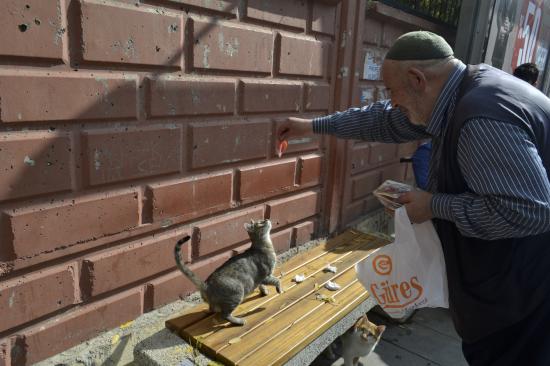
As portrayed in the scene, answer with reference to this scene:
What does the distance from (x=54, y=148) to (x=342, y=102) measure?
2.72 meters

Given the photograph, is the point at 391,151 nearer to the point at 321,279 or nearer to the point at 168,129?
the point at 321,279

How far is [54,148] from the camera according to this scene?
84.5 inches

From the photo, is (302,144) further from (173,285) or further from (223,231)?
(173,285)

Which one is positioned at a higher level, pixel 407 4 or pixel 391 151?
pixel 407 4

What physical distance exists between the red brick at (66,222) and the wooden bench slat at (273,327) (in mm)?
935

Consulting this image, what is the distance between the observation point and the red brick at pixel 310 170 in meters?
3.91

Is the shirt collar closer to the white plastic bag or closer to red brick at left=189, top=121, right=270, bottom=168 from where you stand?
the white plastic bag

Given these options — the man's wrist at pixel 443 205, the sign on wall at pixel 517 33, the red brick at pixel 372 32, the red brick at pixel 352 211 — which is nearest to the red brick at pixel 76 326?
the man's wrist at pixel 443 205

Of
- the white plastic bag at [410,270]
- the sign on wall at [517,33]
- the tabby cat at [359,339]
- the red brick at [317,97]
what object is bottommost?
the tabby cat at [359,339]

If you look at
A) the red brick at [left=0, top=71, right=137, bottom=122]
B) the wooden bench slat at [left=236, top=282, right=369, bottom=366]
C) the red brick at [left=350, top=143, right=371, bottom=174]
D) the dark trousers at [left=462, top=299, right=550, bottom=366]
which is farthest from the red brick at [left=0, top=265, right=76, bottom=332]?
the red brick at [left=350, top=143, right=371, bottom=174]

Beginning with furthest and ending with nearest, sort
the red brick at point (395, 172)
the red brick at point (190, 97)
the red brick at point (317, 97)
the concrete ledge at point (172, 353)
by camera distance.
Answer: the red brick at point (395, 172) → the red brick at point (317, 97) → the red brick at point (190, 97) → the concrete ledge at point (172, 353)

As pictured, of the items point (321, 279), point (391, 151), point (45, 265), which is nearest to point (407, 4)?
point (391, 151)

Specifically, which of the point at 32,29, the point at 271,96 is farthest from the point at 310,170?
the point at 32,29

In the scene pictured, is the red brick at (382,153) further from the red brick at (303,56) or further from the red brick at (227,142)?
the red brick at (227,142)
